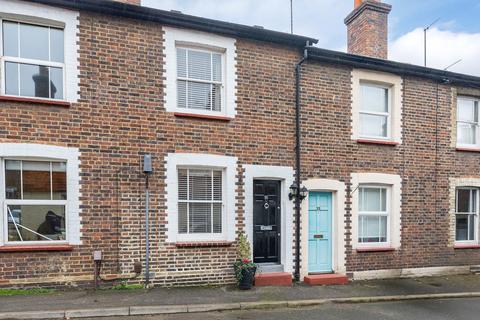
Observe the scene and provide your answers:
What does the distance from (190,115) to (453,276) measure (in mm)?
8797

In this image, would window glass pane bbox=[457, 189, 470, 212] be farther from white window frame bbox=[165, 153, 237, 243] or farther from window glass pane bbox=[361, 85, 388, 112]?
white window frame bbox=[165, 153, 237, 243]

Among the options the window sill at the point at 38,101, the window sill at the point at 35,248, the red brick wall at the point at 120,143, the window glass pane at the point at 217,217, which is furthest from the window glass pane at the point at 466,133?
the window sill at the point at 35,248

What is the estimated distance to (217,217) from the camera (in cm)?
833

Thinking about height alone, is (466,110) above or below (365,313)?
above

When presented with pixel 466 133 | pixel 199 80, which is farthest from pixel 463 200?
pixel 199 80

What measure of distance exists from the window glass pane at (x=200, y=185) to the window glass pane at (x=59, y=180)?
8.80 feet

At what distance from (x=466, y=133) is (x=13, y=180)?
41.0ft

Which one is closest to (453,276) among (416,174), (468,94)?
(416,174)

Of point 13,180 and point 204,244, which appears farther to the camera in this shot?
point 204,244

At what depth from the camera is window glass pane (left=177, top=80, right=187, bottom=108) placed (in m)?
8.10

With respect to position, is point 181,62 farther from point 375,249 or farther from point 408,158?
point 375,249

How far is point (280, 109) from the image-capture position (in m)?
8.77

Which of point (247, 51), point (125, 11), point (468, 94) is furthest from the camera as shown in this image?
point (468, 94)

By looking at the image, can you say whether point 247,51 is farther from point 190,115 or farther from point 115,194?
point 115,194
